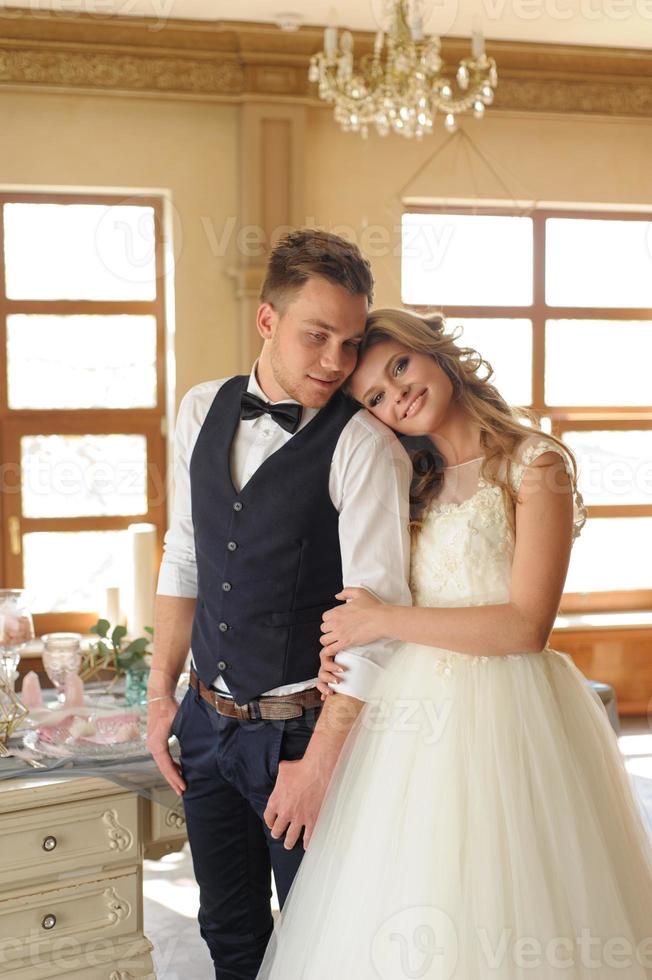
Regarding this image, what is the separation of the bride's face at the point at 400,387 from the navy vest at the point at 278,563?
5 cm

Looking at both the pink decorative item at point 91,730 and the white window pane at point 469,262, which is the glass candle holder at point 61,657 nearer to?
the pink decorative item at point 91,730

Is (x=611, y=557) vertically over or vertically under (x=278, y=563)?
under

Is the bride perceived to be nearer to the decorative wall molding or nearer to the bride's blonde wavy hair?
the bride's blonde wavy hair

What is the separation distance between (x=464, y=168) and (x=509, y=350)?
91 centimetres

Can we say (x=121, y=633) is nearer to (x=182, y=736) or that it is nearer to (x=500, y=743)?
(x=182, y=736)

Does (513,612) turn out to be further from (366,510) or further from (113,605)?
(113,605)

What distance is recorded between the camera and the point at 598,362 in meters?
5.01

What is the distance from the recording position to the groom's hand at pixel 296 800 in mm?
1555

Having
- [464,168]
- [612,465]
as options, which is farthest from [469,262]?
[612,465]

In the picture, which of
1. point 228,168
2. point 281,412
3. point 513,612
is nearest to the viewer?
point 513,612

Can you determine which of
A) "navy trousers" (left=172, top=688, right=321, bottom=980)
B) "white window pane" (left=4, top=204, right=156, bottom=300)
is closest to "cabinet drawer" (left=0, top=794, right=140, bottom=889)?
"navy trousers" (left=172, top=688, right=321, bottom=980)

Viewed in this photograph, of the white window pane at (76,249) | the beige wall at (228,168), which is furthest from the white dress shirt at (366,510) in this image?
Result: the white window pane at (76,249)

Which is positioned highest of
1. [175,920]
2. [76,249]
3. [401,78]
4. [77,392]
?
[401,78]

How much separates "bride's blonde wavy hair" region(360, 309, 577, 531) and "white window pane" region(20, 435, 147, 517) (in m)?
2.93
